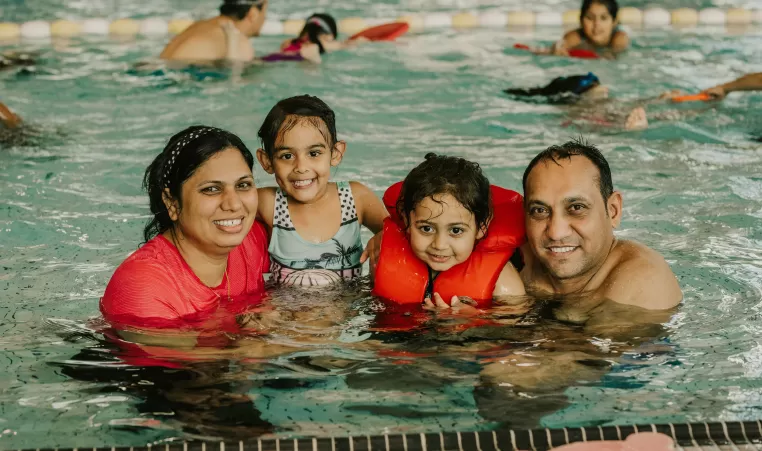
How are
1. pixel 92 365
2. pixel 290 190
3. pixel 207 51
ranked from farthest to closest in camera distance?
pixel 207 51 < pixel 290 190 < pixel 92 365

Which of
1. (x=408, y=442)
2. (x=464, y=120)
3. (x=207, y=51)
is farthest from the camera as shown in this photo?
(x=207, y=51)

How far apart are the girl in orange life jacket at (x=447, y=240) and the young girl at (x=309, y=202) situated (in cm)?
35

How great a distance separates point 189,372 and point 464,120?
5005 millimetres

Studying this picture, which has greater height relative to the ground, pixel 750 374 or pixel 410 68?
pixel 410 68

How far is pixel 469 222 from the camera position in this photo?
12.7ft

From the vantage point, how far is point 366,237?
566cm

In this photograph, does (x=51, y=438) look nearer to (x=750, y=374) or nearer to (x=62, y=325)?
(x=62, y=325)

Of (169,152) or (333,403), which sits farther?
(169,152)

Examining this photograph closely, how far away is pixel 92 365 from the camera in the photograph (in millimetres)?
3547

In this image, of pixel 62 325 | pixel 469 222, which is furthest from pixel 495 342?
pixel 62 325

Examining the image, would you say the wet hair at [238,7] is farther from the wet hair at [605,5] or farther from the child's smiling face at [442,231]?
the child's smiling face at [442,231]

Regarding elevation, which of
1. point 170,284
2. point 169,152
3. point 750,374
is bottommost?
point 750,374

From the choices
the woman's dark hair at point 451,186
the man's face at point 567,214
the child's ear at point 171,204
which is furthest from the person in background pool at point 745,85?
the child's ear at point 171,204

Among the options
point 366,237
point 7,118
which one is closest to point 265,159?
point 366,237
